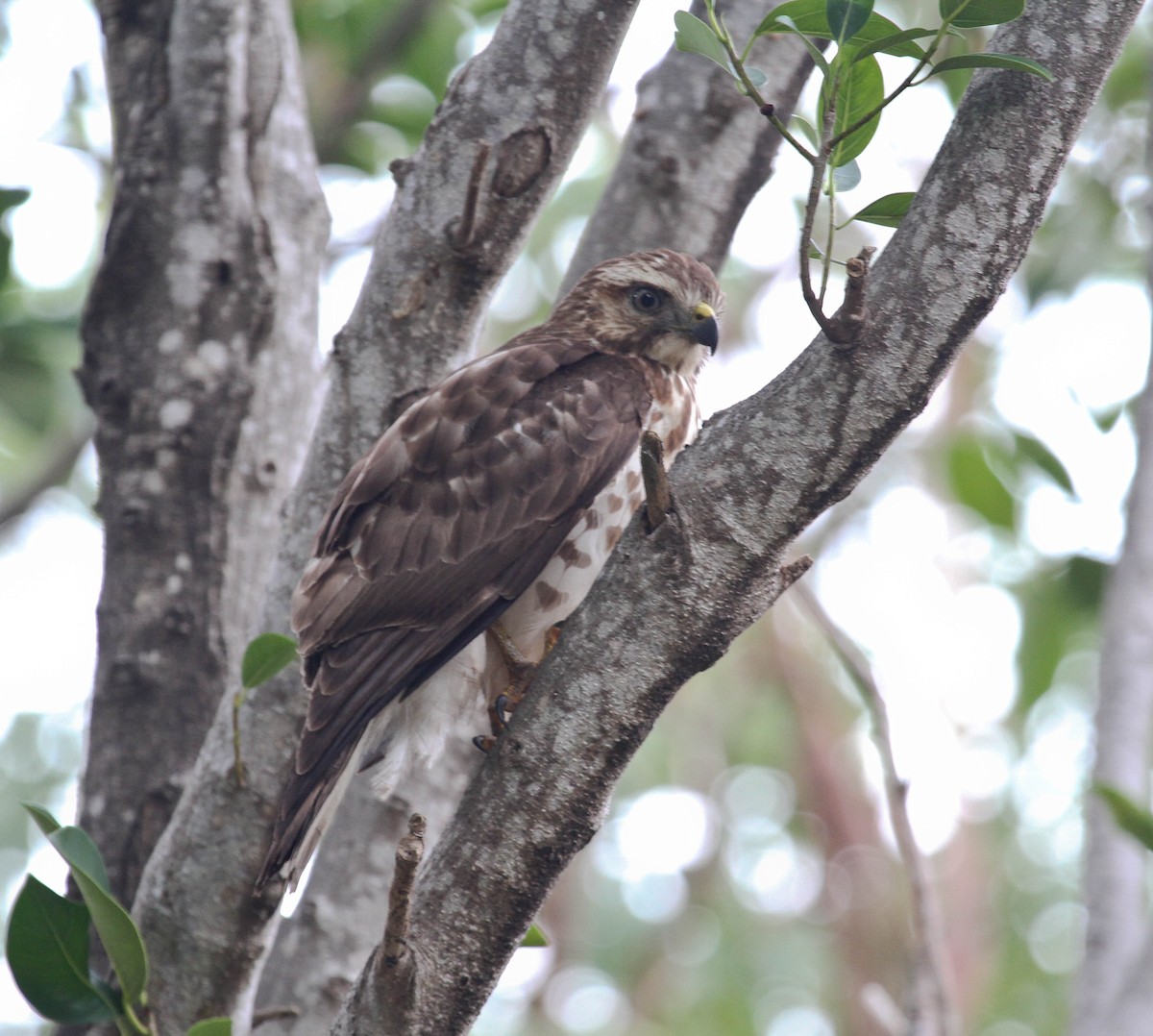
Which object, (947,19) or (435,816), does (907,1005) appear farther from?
(947,19)

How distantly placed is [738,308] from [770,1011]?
17.0 feet

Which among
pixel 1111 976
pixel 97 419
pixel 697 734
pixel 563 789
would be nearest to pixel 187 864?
pixel 563 789

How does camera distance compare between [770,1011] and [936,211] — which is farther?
[770,1011]

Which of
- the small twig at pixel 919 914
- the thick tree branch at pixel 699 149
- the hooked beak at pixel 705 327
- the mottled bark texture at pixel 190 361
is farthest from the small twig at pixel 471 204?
the small twig at pixel 919 914

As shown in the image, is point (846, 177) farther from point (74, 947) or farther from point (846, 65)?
point (74, 947)

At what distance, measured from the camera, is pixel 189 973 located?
9.86ft

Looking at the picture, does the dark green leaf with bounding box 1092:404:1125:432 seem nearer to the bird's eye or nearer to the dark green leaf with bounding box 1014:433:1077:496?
the dark green leaf with bounding box 1014:433:1077:496

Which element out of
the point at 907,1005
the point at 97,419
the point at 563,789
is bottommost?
the point at 907,1005

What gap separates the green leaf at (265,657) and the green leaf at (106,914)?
17.5 inches

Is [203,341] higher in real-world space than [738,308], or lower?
lower

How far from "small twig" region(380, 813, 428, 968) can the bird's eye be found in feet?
7.52

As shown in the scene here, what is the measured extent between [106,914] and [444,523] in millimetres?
1232

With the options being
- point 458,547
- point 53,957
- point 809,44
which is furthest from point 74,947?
point 809,44

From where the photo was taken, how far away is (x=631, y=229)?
4191 millimetres
